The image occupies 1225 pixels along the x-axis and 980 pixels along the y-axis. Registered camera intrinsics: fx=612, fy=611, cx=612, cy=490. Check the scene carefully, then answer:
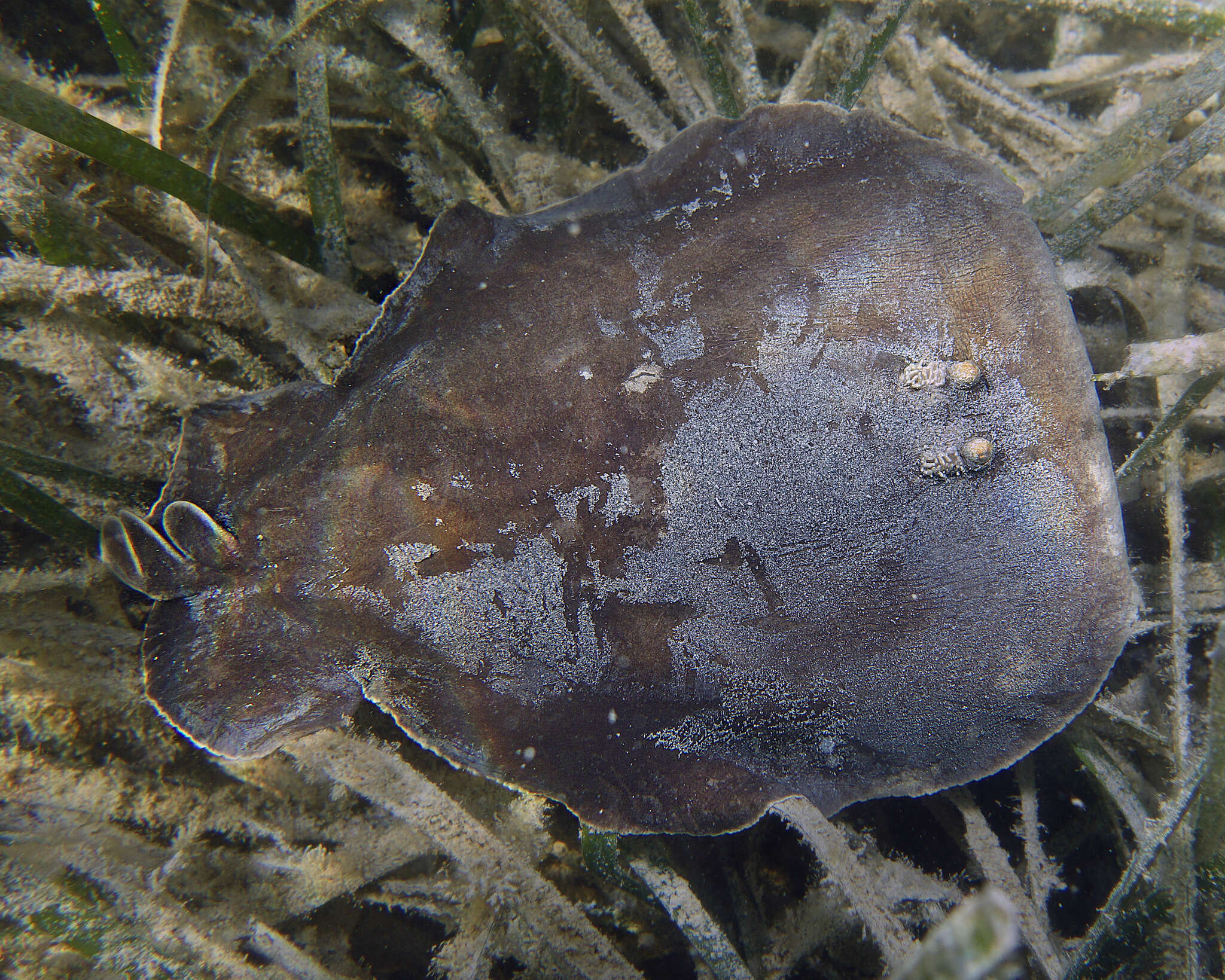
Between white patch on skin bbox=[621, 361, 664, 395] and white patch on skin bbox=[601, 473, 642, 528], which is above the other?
white patch on skin bbox=[621, 361, 664, 395]

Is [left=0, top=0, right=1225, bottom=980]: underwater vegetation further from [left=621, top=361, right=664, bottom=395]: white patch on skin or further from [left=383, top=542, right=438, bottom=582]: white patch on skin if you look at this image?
[left=621, top=361, right=664, bottom=395]: white patch on skin

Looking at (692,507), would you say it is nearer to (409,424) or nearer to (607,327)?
(607,327)

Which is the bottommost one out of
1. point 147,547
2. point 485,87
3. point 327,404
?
point 147,547

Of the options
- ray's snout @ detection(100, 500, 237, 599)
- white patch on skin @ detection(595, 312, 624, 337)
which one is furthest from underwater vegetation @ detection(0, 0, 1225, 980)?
white patch on skin @ detection(595, 312, 624, 337)

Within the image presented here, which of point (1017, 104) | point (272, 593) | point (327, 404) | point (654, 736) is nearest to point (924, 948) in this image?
point (654, 736)

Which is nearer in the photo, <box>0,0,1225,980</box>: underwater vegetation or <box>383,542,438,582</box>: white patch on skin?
<box>383,542,438,582</box>: white patch on skin

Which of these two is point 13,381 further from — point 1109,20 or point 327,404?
point 1109,20

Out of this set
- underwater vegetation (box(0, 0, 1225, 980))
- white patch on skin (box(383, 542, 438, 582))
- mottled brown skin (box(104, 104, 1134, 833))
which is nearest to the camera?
mottled brown skin (box(104, 104, 1134, 833))

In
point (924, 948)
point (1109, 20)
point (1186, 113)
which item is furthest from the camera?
point (1109, 20)

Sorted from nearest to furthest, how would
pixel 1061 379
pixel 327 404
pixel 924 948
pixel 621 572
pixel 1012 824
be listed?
pixel 924 948, pixel 1061 379, pixel 621 572, pixel 327 404, pixel 1012 824
